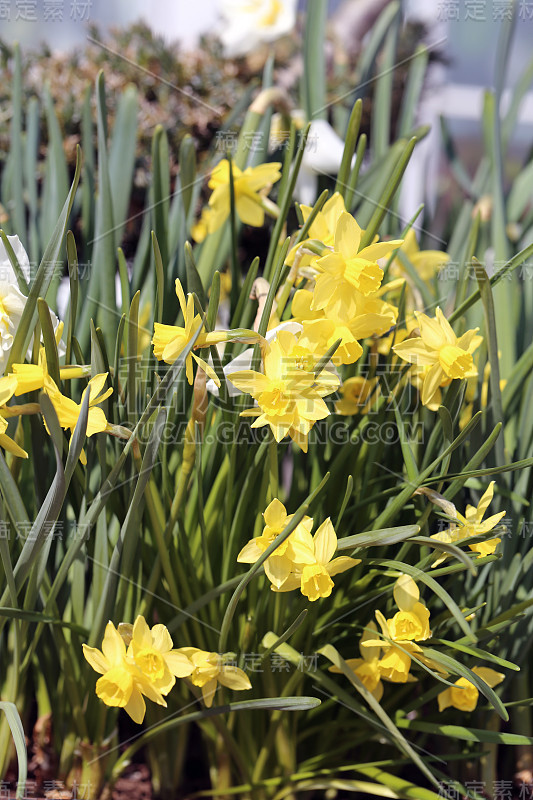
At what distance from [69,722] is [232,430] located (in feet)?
1.10

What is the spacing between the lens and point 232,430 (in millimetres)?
552

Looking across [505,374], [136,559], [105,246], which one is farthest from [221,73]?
[136,559]

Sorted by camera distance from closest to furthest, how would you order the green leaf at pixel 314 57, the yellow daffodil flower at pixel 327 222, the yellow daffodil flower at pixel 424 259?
the yellow daffodil flower at pixel 327 222 → the yellow daffodil flower at pixel 424 259 → the green leaf at pixel 314 57

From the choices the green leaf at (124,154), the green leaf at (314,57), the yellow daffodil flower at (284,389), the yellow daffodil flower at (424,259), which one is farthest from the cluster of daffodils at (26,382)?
the green leaf at (314,57)

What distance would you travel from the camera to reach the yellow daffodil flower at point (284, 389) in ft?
1.45

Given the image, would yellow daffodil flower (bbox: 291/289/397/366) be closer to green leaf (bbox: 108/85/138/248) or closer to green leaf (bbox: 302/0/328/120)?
green leaf (bbox: 108/85/138/248)

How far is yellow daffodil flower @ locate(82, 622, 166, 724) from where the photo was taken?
466 millimetres

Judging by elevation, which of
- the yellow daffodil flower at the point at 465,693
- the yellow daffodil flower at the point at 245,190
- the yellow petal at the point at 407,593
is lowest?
the yellow daffodil flower at the point at 465,693

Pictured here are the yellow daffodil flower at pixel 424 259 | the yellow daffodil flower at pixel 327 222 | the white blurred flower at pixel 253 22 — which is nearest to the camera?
the yellow daffodil flower at pixel 327 222

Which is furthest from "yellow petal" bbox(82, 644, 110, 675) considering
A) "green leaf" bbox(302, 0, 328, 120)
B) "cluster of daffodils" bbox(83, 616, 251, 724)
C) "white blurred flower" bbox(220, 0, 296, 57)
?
"white blurred flower" bbox(220, 0, 296, 57)

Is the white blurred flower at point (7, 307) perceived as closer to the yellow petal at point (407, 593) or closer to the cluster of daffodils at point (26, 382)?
the cluster of daffodils at point (26, 382)

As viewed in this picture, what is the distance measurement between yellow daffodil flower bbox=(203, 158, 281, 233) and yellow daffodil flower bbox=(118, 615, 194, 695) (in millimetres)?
428

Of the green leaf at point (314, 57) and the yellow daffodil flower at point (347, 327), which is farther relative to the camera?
the green leaf at point (314, 57)

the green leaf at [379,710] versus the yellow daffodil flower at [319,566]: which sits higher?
the yellow daffodil flower at [319,566]
